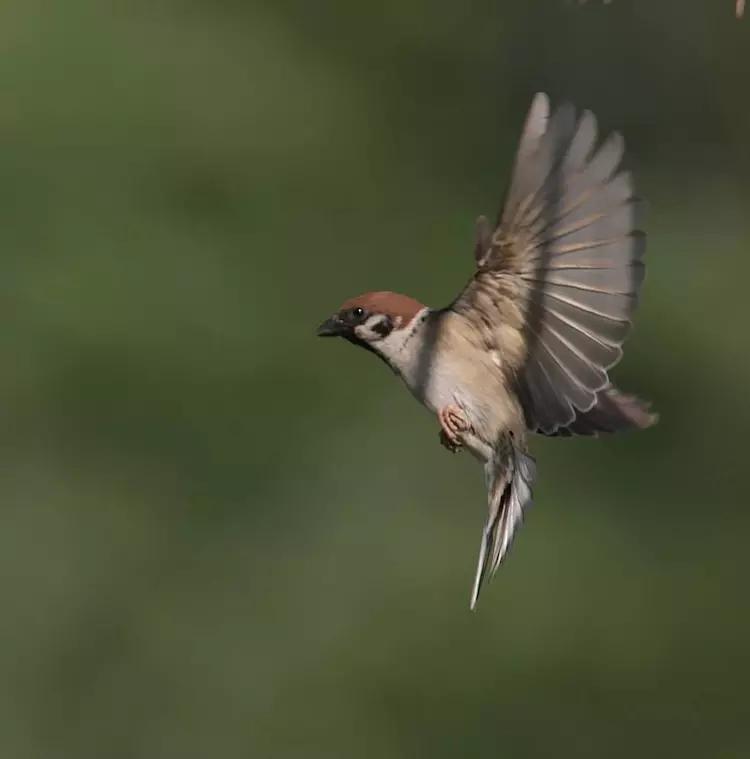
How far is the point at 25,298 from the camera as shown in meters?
5.58

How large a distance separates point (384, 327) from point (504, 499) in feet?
0.82

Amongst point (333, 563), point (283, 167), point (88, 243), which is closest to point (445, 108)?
point (283, 167)

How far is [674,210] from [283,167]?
143 centimetres

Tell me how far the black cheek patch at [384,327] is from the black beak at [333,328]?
39 millimetres

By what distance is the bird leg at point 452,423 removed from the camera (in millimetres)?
1989

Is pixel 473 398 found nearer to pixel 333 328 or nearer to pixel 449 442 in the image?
pixel 449 442

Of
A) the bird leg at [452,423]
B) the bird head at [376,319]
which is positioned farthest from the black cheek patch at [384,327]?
the bird leg at [452,423]

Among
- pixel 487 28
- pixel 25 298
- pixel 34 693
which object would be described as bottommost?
pixel 34 693

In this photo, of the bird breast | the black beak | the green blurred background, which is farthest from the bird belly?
the green blurred background

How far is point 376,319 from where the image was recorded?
204 centimetres

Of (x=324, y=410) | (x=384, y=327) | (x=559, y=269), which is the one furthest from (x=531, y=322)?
(x=324, y=410)

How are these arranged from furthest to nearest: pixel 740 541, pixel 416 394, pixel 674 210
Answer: pixel 674 210 < pixel 740 541 < pixel 416 394

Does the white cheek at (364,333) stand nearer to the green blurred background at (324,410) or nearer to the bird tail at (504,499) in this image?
the bird tail at (504,499)

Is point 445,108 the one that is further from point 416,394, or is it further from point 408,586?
point 416,394
